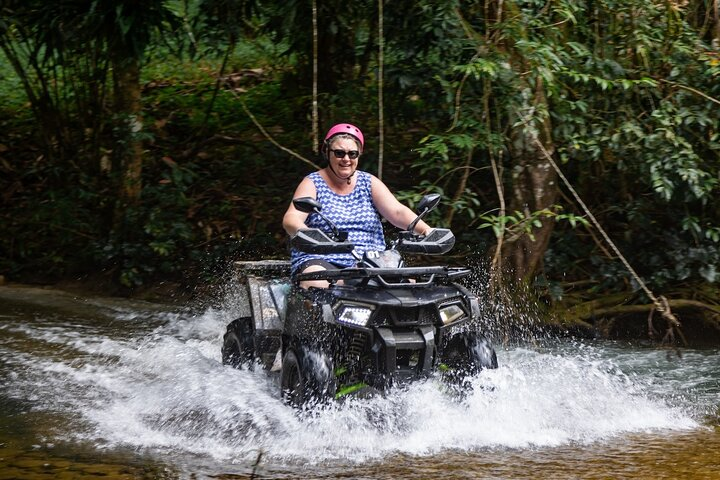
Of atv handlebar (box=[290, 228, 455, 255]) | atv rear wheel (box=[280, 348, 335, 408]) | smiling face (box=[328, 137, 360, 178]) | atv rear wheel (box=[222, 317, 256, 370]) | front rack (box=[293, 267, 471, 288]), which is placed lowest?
atv rear wheel (box=[222, 317, 256, 370])

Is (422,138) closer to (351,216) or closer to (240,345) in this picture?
(351,216)

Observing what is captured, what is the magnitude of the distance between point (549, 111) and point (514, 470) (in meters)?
4.29

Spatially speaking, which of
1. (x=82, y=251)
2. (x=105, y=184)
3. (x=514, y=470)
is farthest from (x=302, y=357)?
(x=105, y=184)

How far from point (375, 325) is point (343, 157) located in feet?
4.50

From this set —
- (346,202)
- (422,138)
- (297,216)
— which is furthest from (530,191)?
(297,216)

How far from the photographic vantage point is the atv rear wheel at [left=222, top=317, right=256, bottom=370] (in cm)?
580

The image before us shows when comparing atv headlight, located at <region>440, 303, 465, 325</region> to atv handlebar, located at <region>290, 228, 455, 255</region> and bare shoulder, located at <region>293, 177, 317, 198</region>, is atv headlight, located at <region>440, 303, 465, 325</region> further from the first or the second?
bare shoulder, located at <region>293, 177, 317, 198</region>

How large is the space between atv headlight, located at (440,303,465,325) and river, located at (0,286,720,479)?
1.10 feet

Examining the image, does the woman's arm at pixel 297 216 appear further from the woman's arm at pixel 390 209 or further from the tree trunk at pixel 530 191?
the tree trunk at pixel 530 191

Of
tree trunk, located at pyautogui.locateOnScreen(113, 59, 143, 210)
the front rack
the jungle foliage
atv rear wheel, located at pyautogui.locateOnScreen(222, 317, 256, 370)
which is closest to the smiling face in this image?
the front rack

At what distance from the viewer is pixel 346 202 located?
5711 millimetres

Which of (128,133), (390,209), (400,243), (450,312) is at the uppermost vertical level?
(400,243)

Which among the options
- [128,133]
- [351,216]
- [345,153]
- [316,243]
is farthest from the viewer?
[128,133]

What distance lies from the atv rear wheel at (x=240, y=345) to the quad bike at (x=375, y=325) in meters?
0.67
